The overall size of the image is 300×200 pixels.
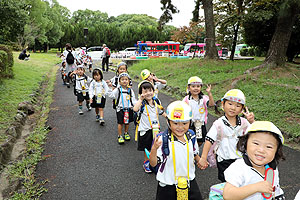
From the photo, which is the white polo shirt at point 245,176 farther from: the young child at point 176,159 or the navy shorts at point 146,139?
the navy shorts at point 146,139

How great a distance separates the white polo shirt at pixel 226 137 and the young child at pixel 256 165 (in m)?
0.90

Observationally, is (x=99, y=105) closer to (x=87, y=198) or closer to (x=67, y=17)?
(x=87, y=198)

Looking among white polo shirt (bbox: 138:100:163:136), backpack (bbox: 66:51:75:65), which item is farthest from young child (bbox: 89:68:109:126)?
backpack (bbox: 66:51:75:65)

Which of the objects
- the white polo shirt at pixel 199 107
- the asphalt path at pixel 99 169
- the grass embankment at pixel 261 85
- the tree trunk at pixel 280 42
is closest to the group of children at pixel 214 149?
the white polo shirt at pixel 199 107

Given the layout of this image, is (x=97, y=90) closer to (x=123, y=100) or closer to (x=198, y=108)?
(x=123, y=100)

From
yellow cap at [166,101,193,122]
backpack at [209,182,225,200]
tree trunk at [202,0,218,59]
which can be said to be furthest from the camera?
tree trunk at [202,0,218,59]

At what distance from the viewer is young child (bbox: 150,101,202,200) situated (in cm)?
221

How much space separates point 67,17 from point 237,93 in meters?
73.9

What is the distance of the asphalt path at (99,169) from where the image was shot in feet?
11.0

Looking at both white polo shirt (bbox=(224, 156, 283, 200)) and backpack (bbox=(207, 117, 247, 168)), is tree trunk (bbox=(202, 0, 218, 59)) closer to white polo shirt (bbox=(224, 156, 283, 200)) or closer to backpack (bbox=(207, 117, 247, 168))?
backpack (bbox=(207, 117, 247, 168))

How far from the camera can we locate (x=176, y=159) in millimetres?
2277

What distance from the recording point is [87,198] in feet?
→ 10.6

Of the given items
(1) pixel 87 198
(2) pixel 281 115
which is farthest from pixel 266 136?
(2) pixel 281 115

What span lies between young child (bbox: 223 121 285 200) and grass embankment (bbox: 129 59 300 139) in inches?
155
